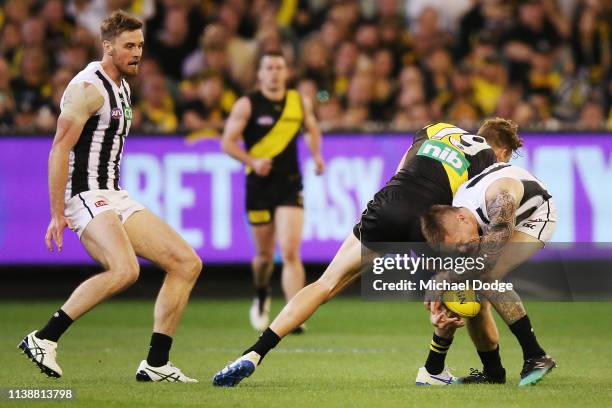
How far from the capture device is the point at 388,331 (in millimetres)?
12227

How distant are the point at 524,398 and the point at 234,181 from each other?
8.01 m

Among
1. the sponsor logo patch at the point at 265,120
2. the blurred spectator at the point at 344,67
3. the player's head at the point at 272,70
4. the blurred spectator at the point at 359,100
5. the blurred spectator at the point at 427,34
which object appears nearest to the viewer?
the player's head at the point at 272,70

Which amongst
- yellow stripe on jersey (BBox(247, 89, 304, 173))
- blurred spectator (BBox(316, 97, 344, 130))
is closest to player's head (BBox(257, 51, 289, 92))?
yellow stripe on jersey (BBox(247, 89, 304, 173))

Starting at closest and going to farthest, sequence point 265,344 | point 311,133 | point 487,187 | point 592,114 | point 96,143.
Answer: point 487,187, point 265,344, point 96,143, point 311,133, point 592,114

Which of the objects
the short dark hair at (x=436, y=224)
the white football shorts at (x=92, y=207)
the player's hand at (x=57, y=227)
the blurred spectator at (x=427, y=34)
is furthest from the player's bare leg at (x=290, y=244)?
the blurred spectator at (x=427, y=34)

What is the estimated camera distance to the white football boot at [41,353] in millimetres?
8180

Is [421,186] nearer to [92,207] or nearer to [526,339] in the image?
[526,339]

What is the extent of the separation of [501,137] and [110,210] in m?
2.67

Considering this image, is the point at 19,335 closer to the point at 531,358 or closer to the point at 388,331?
the point at 388,331

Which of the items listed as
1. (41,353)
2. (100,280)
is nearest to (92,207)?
(100,280)

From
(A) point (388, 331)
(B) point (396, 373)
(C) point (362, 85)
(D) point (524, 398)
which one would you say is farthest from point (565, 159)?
(D) point (524, 398)

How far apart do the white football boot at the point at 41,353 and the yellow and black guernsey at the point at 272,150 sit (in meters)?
4.69

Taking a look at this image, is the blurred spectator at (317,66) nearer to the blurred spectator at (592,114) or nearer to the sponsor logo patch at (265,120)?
the blurred spectator at (592,114)

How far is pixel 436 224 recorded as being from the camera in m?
7.62
